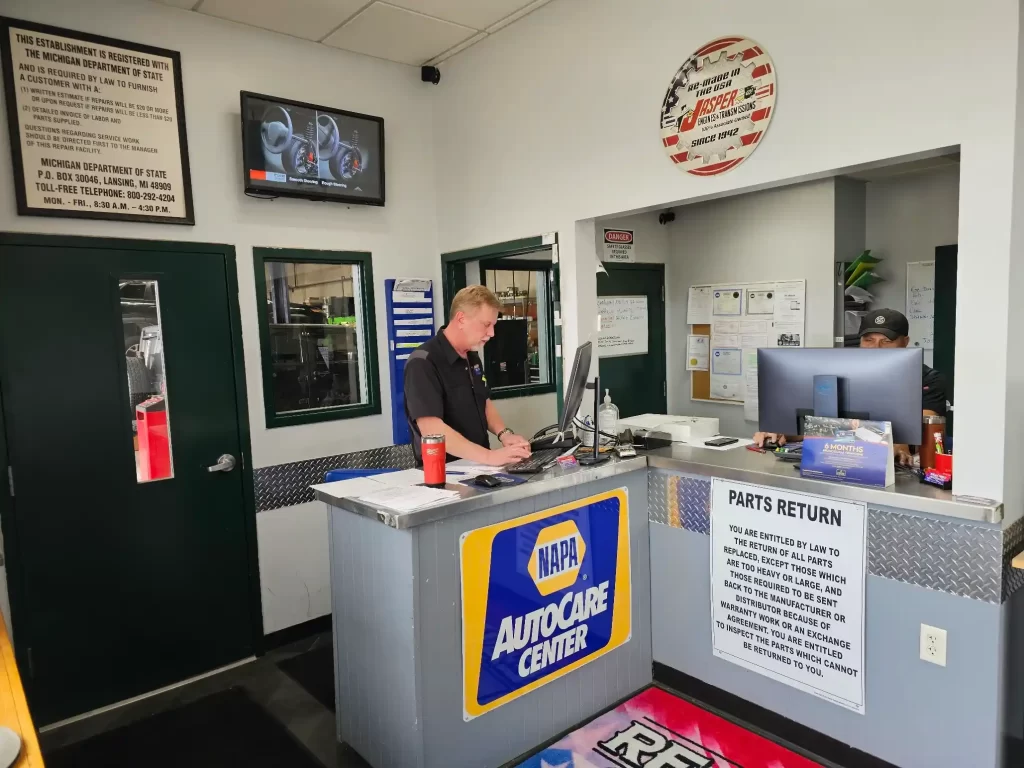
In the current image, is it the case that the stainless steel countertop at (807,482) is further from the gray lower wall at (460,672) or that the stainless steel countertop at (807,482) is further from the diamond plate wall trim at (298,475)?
the diamond plate wall trim at (298,475)

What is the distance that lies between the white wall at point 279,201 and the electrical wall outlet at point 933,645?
2.77 metres

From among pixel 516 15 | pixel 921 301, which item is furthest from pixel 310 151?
pixel 921 301

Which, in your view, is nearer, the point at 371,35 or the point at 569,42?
the point at 569,42

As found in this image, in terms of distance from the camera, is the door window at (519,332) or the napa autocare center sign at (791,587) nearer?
the napa autocare center sign at (791,587)

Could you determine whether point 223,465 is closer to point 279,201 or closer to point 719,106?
point 279,201

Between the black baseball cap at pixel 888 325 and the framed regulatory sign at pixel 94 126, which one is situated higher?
the framed regulatory sign at pixel 94 126

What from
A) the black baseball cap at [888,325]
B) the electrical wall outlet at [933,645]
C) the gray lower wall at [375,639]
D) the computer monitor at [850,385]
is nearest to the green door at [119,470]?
the gray lower wall at [375,639]

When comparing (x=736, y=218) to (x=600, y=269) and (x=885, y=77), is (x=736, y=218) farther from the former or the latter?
(x=885, y=77)

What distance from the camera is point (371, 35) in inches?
136

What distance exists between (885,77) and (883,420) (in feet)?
3.72

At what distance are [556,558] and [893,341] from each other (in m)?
1.88

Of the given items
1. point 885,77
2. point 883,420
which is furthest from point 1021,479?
point 885,77

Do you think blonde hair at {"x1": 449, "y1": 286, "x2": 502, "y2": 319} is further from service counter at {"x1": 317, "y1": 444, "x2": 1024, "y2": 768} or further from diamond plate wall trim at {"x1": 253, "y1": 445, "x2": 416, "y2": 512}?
diamond plate wall trim at {"x1": 253, "y1": 445, "x2": 416, "y2": 512}

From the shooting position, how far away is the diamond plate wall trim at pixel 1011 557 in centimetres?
199
